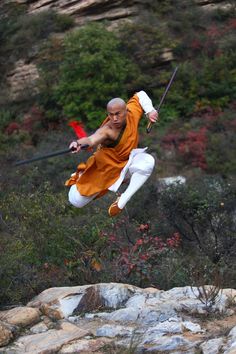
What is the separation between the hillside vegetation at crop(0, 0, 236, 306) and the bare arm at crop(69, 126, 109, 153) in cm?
232

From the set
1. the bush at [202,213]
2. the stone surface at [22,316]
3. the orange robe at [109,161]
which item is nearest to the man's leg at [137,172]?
the orange robe at [109,161]

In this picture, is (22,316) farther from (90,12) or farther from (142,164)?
(90,12)

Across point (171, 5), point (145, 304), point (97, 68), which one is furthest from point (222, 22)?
point (145, 304)

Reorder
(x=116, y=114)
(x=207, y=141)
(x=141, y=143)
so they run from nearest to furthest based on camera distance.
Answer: (x=116, y=114), (x=207, y=141), (x=141, y=143)

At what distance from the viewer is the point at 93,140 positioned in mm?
6145

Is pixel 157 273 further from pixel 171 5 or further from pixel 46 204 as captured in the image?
pixel 171 5

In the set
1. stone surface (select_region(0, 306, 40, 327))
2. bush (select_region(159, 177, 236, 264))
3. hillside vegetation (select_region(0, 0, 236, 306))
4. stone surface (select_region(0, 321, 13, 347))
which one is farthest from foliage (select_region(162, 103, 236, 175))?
stone surface (select_region(0, 321, 13, 347))

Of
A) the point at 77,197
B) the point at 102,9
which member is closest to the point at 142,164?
the point at 77,197

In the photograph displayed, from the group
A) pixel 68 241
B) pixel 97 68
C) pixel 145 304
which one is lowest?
pixel 97 68

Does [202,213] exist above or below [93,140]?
below

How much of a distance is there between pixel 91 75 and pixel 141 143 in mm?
2764

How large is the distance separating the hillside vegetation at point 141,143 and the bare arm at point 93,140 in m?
2.32

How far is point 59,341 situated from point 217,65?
1628 centimetres

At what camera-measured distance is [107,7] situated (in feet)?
81.7
